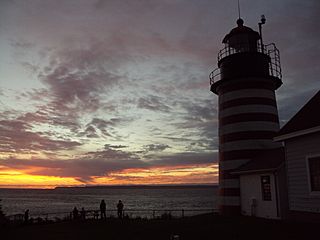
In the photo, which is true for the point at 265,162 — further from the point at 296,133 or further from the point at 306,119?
the point at 296,133

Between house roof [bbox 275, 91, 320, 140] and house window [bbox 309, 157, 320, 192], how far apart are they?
1333 mm

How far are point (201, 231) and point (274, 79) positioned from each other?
38.7 ft

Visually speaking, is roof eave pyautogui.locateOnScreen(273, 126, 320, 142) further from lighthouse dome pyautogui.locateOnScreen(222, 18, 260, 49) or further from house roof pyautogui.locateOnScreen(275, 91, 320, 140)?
lighthouse dome pyautogui.locateOnScreen(222, 18, 260, 49)

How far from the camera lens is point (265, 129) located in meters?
23.6

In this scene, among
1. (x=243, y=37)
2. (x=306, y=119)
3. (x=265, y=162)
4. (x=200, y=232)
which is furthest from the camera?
(x=243, y=37)

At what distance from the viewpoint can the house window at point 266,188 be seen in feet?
68.0

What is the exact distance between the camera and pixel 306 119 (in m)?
15.9

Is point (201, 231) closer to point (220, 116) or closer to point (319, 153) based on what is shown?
point (319, 153)

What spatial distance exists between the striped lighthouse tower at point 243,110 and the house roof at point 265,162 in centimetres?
49

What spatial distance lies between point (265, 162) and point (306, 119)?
599 cm

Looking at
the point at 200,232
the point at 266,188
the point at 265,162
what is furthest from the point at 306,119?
the point at 200,232

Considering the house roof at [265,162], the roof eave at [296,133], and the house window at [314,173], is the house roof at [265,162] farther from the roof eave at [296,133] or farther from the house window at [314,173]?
the house window at [314,173]

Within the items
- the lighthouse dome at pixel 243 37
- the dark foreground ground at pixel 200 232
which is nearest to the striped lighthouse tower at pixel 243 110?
the lighthouse dome at pixel 243 37

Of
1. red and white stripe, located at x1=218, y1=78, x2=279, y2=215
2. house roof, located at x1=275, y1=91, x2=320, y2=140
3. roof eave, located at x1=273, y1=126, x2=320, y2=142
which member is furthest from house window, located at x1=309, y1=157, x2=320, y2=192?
red and white stripe, located at x1=218, y1=78, x2=279, y2=215
